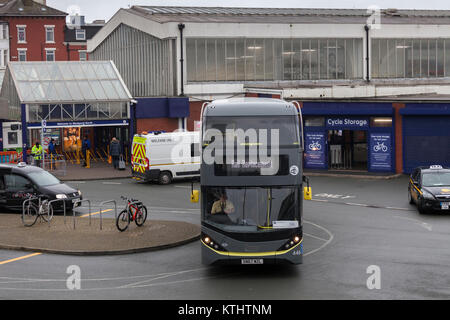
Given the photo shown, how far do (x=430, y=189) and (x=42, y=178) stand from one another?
13887 mm

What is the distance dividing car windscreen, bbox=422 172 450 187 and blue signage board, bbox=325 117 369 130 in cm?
1169

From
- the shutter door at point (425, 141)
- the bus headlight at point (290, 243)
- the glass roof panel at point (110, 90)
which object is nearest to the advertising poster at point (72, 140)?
the glass roof panel at point (110, 90)

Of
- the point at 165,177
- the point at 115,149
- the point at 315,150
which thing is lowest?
the point at 165,177

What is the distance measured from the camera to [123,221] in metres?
20.9

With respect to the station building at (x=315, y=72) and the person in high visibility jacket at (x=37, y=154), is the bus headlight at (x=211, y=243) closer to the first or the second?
the station building at (x=315, y=72)

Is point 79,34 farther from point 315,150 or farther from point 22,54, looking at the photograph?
point 315,150

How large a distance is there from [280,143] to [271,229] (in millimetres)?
1867

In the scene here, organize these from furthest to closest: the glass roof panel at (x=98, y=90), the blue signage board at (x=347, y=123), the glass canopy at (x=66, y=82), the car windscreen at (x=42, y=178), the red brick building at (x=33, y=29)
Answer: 1. the red brick building at (x=33, y=29)
2. the glass roof panel at (x=98, y=90)
3. the glass canopy at (x=66, y=82)
4. the blue signage board at (x=347, y=123)
5. the car windscreen at (x=42, y=178)

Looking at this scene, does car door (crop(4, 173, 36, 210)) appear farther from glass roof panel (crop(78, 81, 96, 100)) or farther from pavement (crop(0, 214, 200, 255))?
glass roof panel (crop(78, 81, 96, 100))

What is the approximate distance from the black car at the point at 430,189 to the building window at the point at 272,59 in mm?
21825

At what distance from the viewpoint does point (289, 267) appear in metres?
15.9

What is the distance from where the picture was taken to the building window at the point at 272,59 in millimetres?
45594

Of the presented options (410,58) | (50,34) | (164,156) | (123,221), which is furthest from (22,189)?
(50,34)
